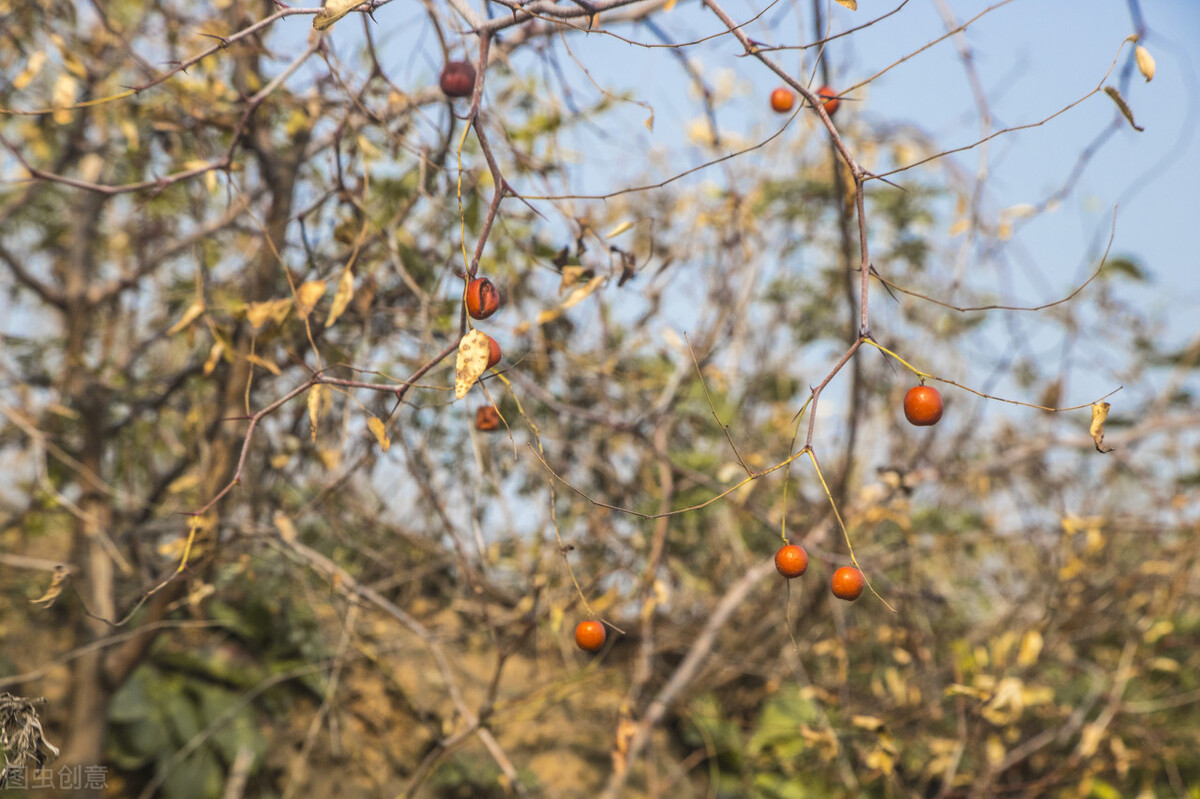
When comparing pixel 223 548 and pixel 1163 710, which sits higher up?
pixel 223 548

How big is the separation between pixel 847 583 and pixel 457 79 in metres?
1.02

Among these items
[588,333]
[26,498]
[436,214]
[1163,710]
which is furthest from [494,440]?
[1163,710]

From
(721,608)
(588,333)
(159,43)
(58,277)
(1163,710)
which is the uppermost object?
(159,43)

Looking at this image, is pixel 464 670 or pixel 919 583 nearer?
pixel 464 670

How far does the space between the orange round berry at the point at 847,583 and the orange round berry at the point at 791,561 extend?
5 centimetres

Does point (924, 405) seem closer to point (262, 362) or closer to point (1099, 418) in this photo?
point (1099, 418)

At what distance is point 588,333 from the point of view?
2.87 metres

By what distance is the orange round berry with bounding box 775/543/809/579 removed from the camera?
94cm

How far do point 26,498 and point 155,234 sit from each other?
109 cm

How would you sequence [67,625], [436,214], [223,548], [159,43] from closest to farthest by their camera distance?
[223,548], [436,214], [67,625], [159,43]

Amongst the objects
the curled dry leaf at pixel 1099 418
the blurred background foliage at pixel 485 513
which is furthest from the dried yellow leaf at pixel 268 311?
the curled dry leaf at pixel 1099 418

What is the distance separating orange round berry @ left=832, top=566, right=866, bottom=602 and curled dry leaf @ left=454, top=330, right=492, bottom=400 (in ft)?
1.64

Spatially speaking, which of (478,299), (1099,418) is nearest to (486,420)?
(478,299)

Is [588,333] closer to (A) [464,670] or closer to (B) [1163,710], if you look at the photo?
(A) [464,670]
